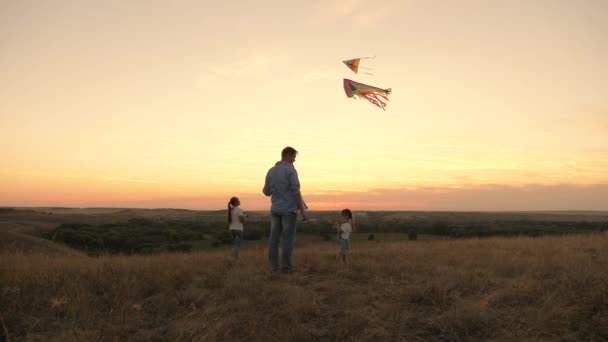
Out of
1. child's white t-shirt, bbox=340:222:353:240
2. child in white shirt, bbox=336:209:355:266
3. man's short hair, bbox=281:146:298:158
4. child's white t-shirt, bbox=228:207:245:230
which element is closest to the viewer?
man's short hair, bbox=281:146:298:158

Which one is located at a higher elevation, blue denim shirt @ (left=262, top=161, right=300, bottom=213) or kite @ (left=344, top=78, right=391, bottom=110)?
kite @ (left=344, top=78, right=391, bottom=110)

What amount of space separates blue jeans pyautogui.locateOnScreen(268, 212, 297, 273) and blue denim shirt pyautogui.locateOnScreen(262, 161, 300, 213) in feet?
0.43

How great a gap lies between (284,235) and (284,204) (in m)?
0.57

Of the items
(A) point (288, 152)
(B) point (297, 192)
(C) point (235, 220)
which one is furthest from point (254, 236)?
(B) point (297, 192)

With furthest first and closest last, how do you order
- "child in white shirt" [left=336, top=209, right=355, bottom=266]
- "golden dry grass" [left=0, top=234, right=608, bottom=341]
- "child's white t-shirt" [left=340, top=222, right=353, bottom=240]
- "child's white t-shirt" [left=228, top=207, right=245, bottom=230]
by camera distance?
"child's white t-shirt" [left=228, top=207, right=245, bottom=230] → "child's white t-shirt" [left=340, top=222, right=353, bottom=240] → "child in white shirt" [left=336, top=209, right=355, bottom=266] → "golden dry grass" [left=0, top=234, right=608, bottom=341]

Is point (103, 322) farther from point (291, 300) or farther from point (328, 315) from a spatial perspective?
point (328, 315)

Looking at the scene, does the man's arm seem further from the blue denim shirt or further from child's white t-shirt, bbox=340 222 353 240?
child's white t-shirt, bbox=340 222 353 240

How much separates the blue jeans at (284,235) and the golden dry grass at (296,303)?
0.35 metres

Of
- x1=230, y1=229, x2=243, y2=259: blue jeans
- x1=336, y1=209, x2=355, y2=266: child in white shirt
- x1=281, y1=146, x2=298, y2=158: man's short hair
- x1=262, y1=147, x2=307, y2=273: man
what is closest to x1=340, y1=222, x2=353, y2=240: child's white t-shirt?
x1=336, y1=209, x2=355, y2=266: child in white shirt

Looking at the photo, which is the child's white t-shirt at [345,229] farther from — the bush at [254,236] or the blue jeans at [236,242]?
the bush at [254,236]

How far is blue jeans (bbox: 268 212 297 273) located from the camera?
695 centimetres

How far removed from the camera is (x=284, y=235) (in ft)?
22.8

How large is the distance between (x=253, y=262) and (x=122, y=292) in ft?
11.1

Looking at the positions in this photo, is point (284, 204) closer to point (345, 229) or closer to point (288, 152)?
point (288, 152)
